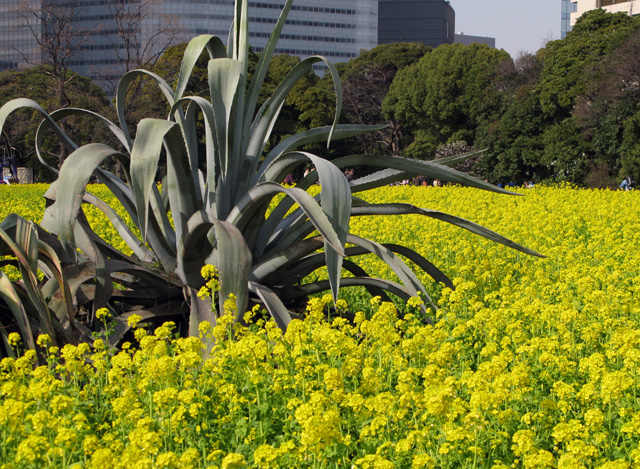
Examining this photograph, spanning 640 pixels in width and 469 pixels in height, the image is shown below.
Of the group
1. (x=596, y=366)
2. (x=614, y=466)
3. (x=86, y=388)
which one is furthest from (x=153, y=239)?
(x=614, y=466)

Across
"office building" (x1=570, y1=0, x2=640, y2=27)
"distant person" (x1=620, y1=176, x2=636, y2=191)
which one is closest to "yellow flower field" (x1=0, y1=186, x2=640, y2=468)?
"distant person" (x1=620, y1=176, x2=636, y2=191)

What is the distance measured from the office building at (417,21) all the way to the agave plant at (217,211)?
428ft

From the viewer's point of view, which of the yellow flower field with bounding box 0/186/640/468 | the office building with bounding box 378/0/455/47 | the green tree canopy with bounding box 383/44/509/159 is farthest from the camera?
the office building with bounding box 378/0/455/47

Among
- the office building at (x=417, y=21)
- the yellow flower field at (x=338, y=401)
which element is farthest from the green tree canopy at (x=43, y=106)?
the office building at (x=417, y=21)

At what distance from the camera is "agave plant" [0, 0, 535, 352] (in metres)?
3.65

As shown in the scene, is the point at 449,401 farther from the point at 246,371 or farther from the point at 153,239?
the point at 153,239

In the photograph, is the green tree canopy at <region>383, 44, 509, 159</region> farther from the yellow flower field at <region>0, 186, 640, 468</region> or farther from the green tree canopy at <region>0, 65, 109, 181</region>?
the yellow flower field at <region>0, 186, 640, 468</region>

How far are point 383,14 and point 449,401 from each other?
13986 cm

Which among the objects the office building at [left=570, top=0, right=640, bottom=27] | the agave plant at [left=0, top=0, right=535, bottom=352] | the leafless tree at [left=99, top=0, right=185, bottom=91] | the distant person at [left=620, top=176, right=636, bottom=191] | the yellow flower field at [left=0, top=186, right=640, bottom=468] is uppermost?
the office building at [left=570, top=0, right=640, bottom=27]

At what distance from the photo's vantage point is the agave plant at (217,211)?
365 centimetres

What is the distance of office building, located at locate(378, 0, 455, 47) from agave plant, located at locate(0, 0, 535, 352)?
130m

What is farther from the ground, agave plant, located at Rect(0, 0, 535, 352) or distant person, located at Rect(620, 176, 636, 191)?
agave plant, located at Rect(0, 0, 535, 352)

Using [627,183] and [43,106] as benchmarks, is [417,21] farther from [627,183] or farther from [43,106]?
[627,183]

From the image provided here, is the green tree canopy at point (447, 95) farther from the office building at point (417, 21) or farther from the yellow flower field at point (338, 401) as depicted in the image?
the office building at point (417, 21)
